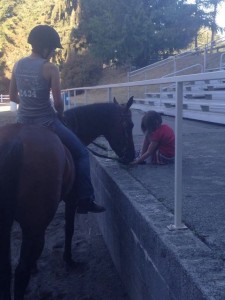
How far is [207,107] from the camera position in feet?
45.3

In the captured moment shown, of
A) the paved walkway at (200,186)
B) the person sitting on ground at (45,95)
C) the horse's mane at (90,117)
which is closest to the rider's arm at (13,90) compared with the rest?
the person sitting on ground at (45,95)

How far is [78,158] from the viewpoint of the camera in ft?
15.0

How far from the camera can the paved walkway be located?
3.62m

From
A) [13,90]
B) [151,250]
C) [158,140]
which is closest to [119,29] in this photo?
[158,140]

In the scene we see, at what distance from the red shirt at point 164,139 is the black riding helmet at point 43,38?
260 cm

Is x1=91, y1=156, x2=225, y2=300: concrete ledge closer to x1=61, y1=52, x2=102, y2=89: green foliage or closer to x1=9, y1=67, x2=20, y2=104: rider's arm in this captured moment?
x1=9, y1=67, x2=20, y2=104: rider's arm

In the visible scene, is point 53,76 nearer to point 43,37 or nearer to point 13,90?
point 43,37

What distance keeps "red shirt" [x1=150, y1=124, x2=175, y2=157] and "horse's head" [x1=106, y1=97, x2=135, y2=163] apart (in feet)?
2.00

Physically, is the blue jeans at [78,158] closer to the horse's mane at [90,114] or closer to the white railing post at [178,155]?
the horse's mane at [90,114]

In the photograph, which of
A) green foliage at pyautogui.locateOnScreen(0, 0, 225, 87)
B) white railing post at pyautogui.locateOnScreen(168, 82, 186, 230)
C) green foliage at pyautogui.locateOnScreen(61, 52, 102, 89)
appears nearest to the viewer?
white railing post at pyautogui.locateOnScreen(168, 82, 186, 230)

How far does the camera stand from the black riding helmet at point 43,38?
4.26 m

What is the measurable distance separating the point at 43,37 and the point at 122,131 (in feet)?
6.47

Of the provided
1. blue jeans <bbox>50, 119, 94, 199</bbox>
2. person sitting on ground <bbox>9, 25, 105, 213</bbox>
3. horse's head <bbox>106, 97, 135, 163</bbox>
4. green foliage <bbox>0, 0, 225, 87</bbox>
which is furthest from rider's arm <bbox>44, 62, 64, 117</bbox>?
green foliage <bbox>0, 0, 225, 87</bbox>

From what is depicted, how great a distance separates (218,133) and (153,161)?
4.60 m
